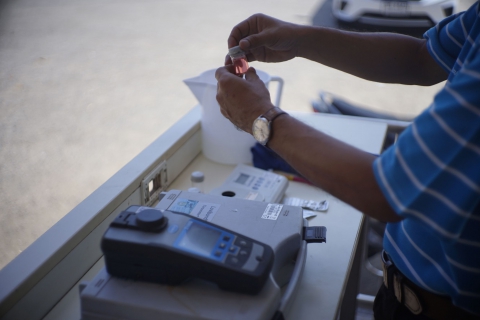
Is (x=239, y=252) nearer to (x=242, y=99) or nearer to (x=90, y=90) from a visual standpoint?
(x=242, y=99)

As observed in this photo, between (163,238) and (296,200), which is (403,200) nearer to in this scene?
(163,238)

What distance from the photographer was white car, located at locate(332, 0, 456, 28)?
3613 millimetres

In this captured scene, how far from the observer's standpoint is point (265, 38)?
947mm

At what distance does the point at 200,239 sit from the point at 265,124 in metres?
0.19

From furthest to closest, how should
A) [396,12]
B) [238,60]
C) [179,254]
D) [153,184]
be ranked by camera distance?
[396,12]
[153,184]
[238,60]
[179,254]

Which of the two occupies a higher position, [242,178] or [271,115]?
[271,115]

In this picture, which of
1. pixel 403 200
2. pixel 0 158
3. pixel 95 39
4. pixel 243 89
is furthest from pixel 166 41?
pixel 403 200

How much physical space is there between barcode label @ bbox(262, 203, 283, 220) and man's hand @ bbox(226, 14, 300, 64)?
12.4 inches

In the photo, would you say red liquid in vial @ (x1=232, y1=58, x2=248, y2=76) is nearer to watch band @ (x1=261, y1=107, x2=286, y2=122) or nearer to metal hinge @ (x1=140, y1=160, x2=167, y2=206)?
watch band @ (x1=261, y1=107, x2=286, y2=122)

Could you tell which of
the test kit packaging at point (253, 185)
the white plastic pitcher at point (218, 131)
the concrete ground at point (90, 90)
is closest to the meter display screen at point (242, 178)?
the test kit packaging at point (253, 185)

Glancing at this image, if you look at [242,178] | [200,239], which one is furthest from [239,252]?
[242,178]

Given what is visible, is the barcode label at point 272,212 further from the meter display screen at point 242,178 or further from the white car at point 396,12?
the white car at point 396,12

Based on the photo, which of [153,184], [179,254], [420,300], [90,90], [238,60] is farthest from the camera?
[90,90]

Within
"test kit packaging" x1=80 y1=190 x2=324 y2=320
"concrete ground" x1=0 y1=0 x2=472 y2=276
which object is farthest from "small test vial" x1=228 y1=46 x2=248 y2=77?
"concrete ground" x1=0 y1=0 x2=472 y2=276
